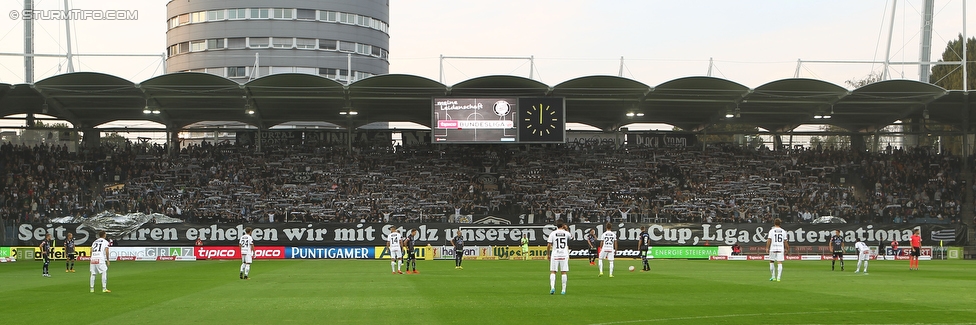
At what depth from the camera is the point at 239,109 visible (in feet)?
187

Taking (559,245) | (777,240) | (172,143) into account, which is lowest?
(777,240)

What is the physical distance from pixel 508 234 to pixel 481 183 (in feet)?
28.2

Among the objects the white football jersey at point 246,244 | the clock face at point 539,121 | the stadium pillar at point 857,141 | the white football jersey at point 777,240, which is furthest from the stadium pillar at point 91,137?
the stadium pillar at point 857,141

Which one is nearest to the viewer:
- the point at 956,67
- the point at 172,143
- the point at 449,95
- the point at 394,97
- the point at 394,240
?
the point at 394,240

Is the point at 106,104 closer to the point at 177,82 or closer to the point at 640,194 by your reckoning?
the point at 177,82

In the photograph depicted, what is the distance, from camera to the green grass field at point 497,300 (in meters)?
17.3

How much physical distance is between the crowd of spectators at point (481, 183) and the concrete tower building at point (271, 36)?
33170 mm

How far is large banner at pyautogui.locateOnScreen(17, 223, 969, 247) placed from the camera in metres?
49.2

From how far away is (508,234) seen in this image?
49.8 m

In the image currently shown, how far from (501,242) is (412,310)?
31500 millimetres

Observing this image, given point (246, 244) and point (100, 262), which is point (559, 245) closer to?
point (246, 244)

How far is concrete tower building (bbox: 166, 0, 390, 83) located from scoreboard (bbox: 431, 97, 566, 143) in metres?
44.6

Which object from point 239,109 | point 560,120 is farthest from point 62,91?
point 560,120

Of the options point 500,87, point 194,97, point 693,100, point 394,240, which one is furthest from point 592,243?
point 194,97
